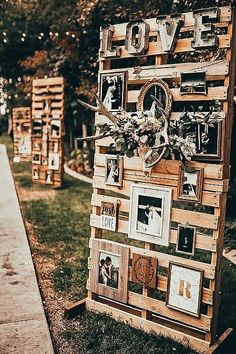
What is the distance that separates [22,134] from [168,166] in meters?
10.3

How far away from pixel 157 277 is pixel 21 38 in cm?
1781

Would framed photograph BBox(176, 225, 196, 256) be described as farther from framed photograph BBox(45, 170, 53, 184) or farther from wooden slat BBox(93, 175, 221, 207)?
framed photograph BBox(45, 170, 53, 184)

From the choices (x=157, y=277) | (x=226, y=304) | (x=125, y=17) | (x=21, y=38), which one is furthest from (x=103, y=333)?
→ (x=21, y=38)

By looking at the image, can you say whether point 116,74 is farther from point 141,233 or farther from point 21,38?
point 21,38

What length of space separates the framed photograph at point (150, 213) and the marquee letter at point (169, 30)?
1435mm

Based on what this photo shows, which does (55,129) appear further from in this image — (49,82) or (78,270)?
(78,270)

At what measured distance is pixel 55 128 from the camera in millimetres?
11266

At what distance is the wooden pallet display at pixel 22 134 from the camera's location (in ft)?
42.9

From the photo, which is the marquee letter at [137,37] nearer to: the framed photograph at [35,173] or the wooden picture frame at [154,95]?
the wooden picture frame at [154,95]

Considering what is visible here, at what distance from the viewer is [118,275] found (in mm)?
4379

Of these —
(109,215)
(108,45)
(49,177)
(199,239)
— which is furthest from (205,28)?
(49,177)

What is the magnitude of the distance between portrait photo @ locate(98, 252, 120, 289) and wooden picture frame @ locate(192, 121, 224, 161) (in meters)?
1.55

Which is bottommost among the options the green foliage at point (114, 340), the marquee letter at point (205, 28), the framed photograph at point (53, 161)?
the green foliage at point (114, 340)

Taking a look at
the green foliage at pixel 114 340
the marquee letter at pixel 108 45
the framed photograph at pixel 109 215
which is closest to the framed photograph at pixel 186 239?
the framed photograph at pixel 109 215
